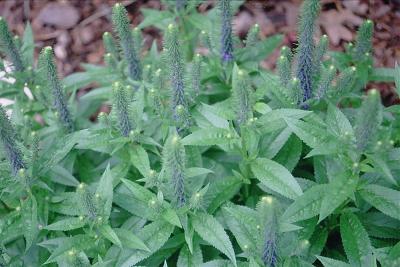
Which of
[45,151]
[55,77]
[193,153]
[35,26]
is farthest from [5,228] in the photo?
[35,26]

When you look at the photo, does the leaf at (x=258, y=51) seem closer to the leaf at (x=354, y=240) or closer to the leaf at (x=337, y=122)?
the leaf at (x=337, y=122)

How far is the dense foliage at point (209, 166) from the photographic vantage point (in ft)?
13.3

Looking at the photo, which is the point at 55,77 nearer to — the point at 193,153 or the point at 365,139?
the point at 193,153

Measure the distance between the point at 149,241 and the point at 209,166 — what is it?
3.78ft

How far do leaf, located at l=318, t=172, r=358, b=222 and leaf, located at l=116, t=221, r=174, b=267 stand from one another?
1308 millimetres

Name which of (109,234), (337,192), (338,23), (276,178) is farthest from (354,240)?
(338,23)

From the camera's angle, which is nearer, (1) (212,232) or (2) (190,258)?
(1) (212,232)

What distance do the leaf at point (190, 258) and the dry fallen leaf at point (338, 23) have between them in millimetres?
4621

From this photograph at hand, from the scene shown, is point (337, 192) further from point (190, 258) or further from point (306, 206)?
point (190, 258)

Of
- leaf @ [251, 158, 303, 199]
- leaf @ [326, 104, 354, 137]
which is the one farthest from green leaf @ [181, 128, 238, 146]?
leaf @ [326, 104, 354, 137]

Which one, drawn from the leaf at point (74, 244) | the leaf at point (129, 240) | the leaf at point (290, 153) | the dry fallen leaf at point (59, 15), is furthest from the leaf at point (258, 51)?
the dry fallen leaf at point (59, 15)

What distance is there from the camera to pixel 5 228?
15.3ft

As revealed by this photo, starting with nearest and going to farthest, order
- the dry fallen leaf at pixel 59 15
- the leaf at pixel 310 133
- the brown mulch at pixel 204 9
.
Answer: the leaf at pixel 310 133 < the brown mulch at pixel 204 9 < the dry fallen leaf at pixel 59 15

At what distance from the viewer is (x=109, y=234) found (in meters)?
4.23
